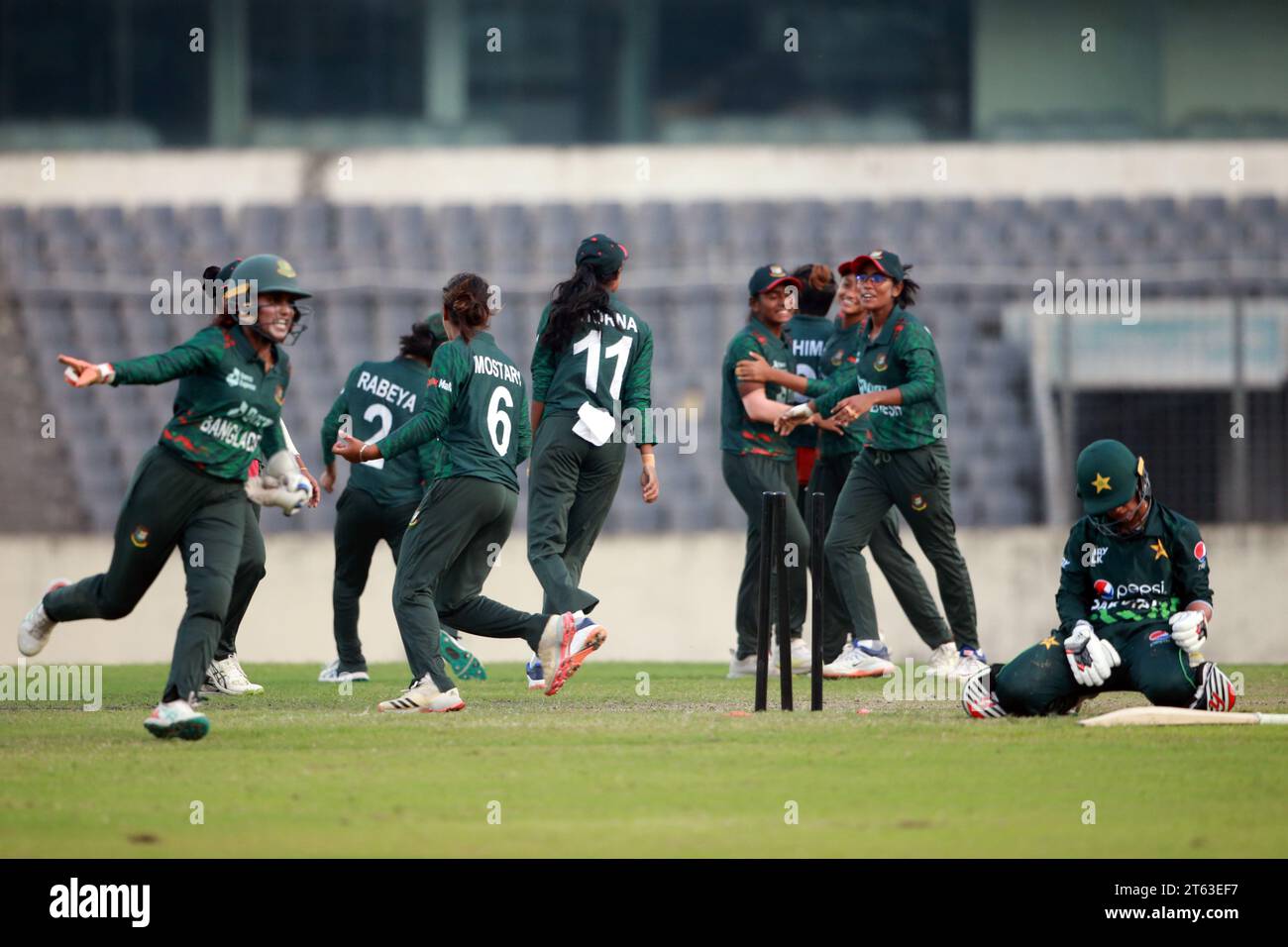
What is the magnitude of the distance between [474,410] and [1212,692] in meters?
3.24

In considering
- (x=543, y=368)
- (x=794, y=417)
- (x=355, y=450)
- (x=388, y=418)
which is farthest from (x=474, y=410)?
(x=388, y=418)

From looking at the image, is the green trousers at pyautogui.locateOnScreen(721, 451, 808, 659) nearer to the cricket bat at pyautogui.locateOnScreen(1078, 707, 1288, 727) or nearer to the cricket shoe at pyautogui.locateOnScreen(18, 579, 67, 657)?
the cricket bat at pyautogui.locateOnScreen(1078, 707, 1288, 727)

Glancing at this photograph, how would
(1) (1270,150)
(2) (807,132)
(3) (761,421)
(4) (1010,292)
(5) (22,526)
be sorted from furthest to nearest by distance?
(2) (807,132), (1) (1270,150), (4) (1010,292), (5) (22,526), (3) (761,421)

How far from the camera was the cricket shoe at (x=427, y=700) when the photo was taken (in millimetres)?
8055

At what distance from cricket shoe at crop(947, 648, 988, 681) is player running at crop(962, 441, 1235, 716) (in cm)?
175

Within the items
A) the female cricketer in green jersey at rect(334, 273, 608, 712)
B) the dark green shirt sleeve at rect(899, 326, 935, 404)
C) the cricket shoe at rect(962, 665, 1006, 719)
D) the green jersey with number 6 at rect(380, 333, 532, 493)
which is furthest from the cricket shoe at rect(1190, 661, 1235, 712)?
the green jersey with number 6 at rect(380, 333, 532, 493)

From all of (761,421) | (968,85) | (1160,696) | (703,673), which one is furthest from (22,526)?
(968,85)

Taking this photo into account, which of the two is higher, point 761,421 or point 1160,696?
point 761,421

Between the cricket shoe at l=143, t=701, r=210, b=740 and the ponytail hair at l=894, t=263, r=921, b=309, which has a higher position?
the ponytail hair at l=894, t=263, r=921, b=309

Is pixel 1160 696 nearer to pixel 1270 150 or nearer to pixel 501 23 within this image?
pixel 1270 150

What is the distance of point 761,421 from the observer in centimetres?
1005

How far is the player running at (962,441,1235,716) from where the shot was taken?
290 inches

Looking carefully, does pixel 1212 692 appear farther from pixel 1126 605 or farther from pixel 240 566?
pixel 240 566

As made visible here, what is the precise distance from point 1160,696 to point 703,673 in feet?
13.6
